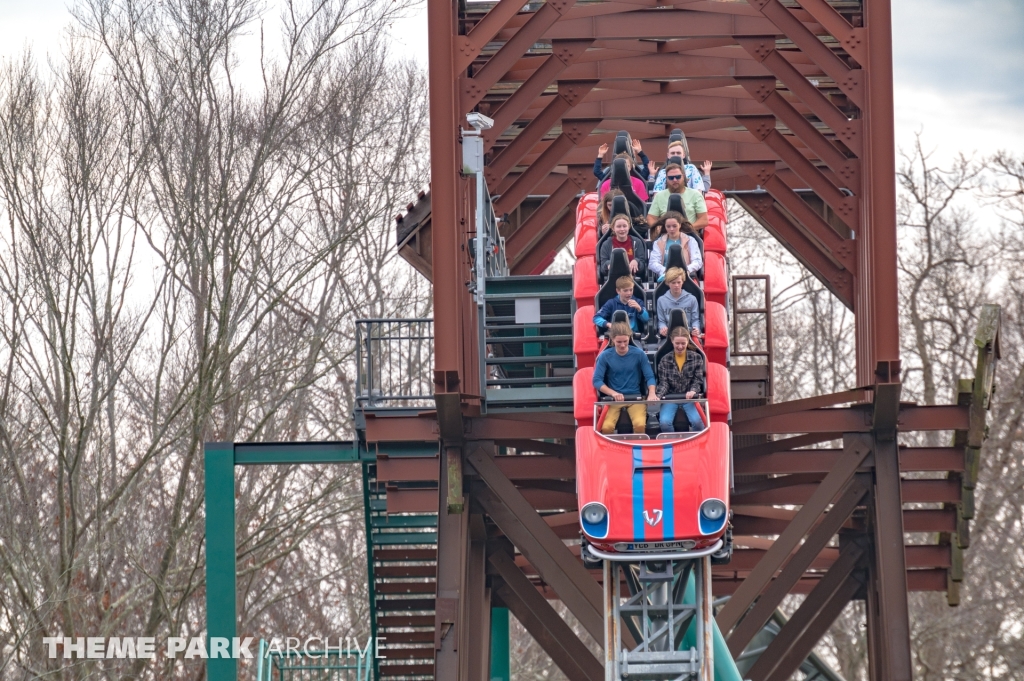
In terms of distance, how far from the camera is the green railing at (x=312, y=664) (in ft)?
66.0

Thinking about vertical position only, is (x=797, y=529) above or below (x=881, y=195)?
below

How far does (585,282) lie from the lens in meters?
16.2

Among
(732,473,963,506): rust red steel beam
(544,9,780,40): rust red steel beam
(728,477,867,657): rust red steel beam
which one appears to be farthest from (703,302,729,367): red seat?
(544,9,780,40): rust red steel beam

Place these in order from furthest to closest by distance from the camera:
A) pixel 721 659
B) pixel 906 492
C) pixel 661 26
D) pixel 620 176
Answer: pixel 661 26 < pixel 906 492 < pixel 620 176 < pixel 721 659

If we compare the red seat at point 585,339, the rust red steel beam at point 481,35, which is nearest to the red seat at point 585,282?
the red seat at point 585,339

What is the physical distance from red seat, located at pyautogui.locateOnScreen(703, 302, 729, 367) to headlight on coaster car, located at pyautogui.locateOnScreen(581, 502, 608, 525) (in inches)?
99.5

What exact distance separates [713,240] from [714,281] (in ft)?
2.82

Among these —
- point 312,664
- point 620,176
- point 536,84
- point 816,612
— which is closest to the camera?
point 620,176

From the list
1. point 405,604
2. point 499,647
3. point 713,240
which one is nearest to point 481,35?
point 713,240

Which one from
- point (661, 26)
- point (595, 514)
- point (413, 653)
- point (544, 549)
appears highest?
point (661, 26)

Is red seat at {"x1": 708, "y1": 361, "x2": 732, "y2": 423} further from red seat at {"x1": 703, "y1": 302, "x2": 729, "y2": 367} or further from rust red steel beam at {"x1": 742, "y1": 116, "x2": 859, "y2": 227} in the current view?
rust red steel beam at {"x1": 742, "y1": 116, "x2": 859, "y2": 227}

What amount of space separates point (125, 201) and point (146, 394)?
12.5 feet

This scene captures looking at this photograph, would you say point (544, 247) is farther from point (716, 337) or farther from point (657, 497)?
point (657, 497)

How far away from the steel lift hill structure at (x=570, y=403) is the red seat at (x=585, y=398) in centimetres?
137
